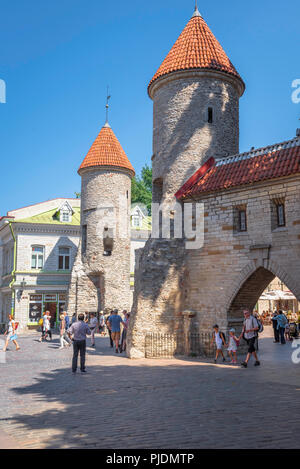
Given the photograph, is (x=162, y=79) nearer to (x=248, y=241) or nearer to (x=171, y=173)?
(x=171, y=173)

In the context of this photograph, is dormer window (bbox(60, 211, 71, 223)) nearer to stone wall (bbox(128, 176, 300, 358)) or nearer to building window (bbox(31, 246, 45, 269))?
building window (bbox(31, 246, 45, 269))

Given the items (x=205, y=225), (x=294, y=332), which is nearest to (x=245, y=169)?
(x=205, y=225)

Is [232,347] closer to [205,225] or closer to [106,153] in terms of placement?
[205,225]

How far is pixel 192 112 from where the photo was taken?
60.1 ft

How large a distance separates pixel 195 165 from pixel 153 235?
3444 millimetres

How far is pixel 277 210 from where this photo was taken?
14.6m

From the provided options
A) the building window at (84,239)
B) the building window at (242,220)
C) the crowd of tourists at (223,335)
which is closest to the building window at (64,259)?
the building window at (84,239)

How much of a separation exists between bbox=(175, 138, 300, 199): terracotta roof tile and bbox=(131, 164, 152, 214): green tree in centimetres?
3018

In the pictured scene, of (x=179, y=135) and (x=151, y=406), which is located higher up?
(x=179, y=135)

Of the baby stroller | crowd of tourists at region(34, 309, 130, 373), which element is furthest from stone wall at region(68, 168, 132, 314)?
the baby stroller

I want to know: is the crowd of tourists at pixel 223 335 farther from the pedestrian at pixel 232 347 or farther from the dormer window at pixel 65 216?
the dormer window at pixel 65 216

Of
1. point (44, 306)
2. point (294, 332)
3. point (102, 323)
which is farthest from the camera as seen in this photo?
point (44, 306)

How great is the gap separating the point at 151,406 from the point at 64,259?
1060 inches

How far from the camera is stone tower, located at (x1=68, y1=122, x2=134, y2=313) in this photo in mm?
28797
